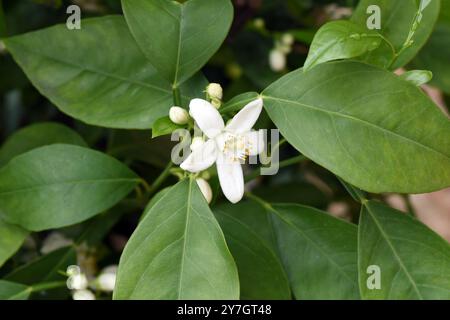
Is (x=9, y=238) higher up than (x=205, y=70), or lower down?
lower down

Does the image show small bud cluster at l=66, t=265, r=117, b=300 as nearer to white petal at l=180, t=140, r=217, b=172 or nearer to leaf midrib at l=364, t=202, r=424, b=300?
white petal at l=180, t=140, r=217, b=172

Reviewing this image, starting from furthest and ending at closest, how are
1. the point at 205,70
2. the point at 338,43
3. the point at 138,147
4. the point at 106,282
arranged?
the point at 205,70 < the point at 138,147 < the point at 106,282 < the point at 338,43

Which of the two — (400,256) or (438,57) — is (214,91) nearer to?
(400,256)

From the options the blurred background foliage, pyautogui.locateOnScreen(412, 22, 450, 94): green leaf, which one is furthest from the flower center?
pyautogui.locateOnScreen(412, 22, 450, 94): green leaf

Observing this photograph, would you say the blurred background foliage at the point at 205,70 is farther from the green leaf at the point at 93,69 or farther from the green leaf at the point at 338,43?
the green leaf at the point at 338,43

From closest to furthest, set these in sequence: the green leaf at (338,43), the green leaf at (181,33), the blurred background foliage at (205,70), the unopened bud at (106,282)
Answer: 1. the green leaf at (338,43)
2. the green leaf at (181,33)
3. the unopened bud at (106,282)
4. the blurred background foliage at (205,70)

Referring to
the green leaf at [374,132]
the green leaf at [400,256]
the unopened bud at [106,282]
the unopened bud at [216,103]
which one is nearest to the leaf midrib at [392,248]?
the green leaf at [400,256]

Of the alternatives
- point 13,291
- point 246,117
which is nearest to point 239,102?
point 246,117
